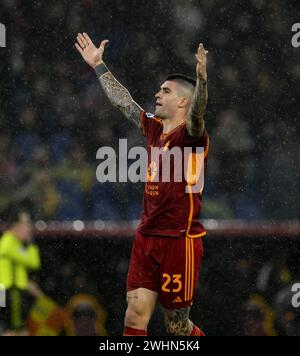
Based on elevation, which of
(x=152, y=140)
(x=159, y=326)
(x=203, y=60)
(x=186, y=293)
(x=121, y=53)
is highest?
(x=121, y=53)

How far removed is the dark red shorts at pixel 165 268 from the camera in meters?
4.97

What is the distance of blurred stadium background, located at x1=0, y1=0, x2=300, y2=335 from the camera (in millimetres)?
6684

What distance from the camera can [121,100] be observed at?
217 inches

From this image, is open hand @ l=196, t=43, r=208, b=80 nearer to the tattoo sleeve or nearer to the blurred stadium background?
the tattoo sleeve

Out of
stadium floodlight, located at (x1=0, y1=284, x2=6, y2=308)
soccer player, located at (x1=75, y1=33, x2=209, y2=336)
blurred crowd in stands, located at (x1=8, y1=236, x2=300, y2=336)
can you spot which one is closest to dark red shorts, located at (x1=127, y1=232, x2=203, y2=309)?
soccer player, located at (x1=75, y1=33, x2=209, y2=336)

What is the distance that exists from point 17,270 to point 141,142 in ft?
5.24

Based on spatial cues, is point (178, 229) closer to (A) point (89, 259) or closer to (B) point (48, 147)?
(A) point (89, 259)

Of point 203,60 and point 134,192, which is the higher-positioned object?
point 203,60

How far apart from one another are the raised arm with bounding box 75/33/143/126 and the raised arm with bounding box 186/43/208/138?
716 mm

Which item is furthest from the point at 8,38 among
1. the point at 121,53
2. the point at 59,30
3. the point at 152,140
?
the point at 152,140

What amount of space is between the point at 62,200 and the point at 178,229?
2.35m

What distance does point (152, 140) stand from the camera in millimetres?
5219

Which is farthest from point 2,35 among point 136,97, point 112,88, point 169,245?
point 169,245

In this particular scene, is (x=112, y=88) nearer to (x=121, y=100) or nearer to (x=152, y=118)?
(x=121, y=100)
